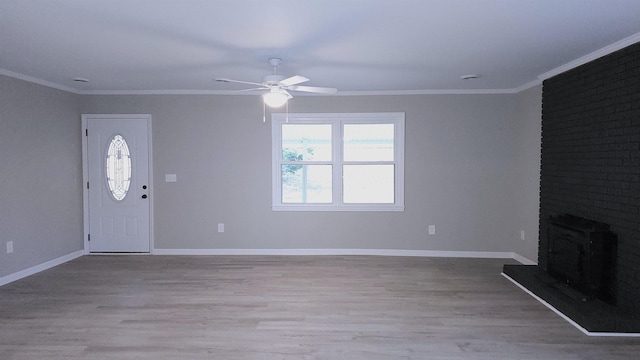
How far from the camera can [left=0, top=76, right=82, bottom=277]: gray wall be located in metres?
4.41

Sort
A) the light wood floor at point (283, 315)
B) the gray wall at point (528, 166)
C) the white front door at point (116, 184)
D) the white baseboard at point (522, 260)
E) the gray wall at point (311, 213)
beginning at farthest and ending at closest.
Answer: the white front door at point (116, 184) < the gray wall at point (311, 213) < the white baseboard at point (522, 260) < the gray wall at point (528, 166) < the light wood floor at point (283, 315)

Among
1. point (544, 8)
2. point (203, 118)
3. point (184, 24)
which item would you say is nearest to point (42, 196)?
point (203, 118)

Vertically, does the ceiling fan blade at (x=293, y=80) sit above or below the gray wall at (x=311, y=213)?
above

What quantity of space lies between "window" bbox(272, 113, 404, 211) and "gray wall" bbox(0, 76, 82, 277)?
2.71 meters

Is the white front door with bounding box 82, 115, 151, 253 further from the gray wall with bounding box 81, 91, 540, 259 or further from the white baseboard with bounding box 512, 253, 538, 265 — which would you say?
the white baseboard with bounding box 512, 253, 538, 265

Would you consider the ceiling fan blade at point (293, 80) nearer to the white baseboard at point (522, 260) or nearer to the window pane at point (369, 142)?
the window pane at point (369, 142)

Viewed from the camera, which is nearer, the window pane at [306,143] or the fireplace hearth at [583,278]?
the fireplace hearth at [583,278]

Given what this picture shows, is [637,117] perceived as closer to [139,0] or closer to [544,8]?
[544,8]

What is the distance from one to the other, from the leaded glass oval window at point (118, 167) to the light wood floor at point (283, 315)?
42.0 inches

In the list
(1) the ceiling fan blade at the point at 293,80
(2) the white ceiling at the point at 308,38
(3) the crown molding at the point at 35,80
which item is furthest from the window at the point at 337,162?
(3) the crown molding at the point at 35,80

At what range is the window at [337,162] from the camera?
562 centimetres

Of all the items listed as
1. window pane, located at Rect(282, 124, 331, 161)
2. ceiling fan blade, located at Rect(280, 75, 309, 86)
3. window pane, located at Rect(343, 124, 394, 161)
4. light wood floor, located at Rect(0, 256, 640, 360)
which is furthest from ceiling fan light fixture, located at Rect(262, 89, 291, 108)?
window pane, located at Rect(343, 124, 394, 161)

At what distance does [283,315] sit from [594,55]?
11.9 feet

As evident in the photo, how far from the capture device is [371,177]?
18.7ft
